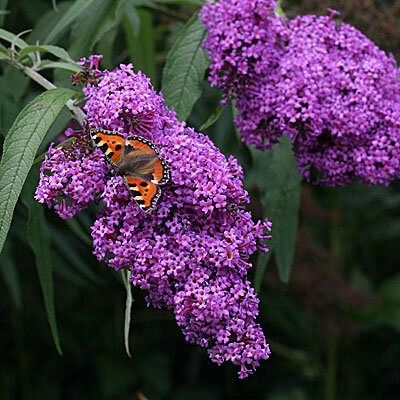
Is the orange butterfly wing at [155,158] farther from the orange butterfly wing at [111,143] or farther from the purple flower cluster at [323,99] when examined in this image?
the purple flower cluster at [323,99]

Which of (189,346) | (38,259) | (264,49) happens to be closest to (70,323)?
(189,346)

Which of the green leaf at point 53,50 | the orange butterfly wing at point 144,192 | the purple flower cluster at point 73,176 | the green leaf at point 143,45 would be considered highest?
the green leaf at point 53,50

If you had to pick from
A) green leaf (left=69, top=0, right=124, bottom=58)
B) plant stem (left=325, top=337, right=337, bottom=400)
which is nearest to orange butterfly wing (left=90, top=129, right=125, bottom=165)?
green leaf (left=69, top=0, right=124, bottom=58)

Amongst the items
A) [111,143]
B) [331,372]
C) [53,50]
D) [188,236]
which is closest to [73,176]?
[111,143]

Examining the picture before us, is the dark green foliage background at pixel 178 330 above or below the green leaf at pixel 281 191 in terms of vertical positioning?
below

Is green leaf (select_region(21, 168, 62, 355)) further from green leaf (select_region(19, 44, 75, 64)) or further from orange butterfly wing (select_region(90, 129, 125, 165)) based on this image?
orange butterfly wing (select_region(90, 129, 125, 165))

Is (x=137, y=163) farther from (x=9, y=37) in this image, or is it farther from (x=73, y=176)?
(x=9, y=37)

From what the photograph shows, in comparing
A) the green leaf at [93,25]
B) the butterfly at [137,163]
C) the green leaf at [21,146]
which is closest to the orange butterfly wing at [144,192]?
the butterfly at [137,163]
